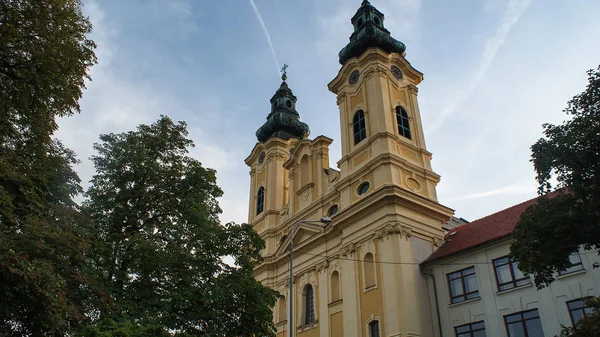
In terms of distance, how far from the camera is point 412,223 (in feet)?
82.9

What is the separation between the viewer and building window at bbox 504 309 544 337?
19.1m

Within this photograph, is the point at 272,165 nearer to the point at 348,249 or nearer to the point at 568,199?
the point at 348,249

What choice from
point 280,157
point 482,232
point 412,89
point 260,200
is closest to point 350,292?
point 482,232

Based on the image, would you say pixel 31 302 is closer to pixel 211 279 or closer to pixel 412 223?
pixel 211 279

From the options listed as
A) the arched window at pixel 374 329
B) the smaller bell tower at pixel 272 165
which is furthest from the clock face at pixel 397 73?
the arched window at pixel 374 329

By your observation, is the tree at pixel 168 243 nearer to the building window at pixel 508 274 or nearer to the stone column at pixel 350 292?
the stone column at pixel 350 292

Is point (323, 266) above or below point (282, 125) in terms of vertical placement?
below

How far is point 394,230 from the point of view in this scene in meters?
24.4

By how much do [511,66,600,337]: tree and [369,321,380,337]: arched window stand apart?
1179cm

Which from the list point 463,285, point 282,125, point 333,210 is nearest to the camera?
point 463,285

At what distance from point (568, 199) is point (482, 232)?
11.4 m

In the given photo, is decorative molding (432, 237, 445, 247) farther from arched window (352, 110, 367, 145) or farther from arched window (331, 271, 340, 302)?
arched window (352, 110, 367, 145)

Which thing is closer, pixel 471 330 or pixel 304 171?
pixel 471 330

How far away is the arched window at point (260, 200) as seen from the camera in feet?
128
